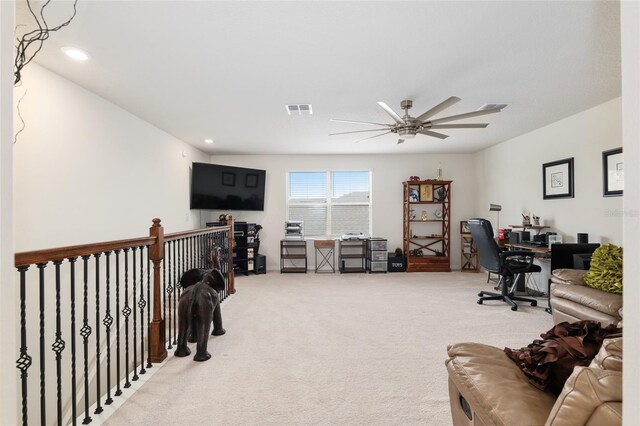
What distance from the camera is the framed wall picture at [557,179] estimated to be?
4062mm

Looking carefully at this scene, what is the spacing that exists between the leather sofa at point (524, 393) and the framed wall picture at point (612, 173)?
3.35 metres

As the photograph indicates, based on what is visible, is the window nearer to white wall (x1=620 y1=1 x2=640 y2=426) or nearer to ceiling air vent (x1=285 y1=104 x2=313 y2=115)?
ceiling air vent (x1=285 y1=104 x2=313 y2=115)

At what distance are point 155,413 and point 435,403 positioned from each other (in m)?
1.66

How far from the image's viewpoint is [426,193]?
6.34 m

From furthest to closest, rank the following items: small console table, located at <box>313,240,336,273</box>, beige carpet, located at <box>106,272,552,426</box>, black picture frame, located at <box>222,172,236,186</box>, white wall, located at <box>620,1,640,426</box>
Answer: small console table, located at <box>313,240,336,273</box>
black picture frame, located at <box>222,172,236,186</box>
beige carpet, located at <box>106,272,552,426</box>
white wall, located at <box>620,1,640,426</box>

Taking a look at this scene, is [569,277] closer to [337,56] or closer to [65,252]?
[337,56]

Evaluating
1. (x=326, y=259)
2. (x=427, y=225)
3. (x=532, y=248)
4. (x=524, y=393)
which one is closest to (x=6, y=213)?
(x=524, y=393)

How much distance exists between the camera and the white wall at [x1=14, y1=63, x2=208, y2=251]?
2.46m

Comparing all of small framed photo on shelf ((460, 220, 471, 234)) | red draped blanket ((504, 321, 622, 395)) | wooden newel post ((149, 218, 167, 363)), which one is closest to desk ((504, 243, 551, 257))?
small framed photo on shelf ((460, 220, 471, 234))

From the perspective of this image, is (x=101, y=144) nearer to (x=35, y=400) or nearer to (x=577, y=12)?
(x=35, y=400)

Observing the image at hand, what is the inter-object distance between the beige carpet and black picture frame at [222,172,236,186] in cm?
240

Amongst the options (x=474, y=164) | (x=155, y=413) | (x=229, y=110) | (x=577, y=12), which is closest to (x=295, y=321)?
(x=155, y=413)

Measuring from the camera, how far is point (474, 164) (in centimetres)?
652

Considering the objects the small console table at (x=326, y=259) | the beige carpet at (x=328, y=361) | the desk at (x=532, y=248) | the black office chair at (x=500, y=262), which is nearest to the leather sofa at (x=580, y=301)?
the beige carpet at (x=328, y=361)
